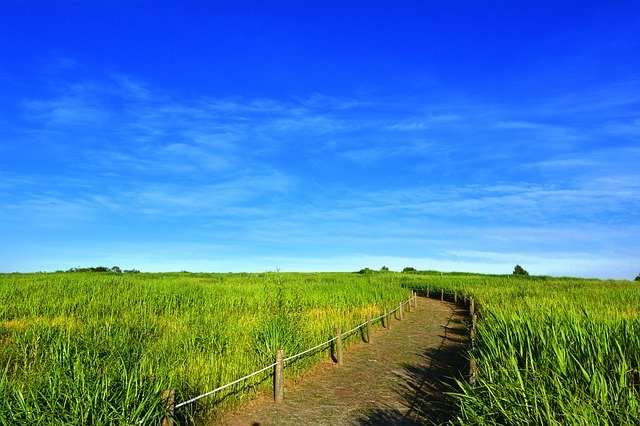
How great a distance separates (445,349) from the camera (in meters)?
15.0

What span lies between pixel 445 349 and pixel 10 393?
41.2 ft

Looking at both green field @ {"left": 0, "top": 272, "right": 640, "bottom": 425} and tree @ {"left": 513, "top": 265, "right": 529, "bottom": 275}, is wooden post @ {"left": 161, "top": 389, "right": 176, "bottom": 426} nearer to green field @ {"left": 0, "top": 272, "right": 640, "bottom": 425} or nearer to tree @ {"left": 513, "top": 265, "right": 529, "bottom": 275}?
green field @ {"left": 0, "top": 272, "right": 640, "bottom": 425}

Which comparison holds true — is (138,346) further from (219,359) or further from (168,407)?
(168,407)

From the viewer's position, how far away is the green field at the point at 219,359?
18.1 feet

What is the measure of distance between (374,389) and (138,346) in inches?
220

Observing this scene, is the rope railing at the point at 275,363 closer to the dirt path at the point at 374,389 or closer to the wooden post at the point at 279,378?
the wooden post at the point at 279,378

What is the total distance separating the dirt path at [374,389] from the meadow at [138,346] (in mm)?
557

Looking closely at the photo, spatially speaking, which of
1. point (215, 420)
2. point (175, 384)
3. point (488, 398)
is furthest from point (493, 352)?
point (175, 384)

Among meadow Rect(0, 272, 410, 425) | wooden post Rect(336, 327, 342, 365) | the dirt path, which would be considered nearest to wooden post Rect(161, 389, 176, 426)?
meadow Rect(0, 272, 410, 425)

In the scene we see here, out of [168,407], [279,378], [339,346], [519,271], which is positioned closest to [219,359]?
[279,378]

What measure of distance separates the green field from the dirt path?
0.50 meters

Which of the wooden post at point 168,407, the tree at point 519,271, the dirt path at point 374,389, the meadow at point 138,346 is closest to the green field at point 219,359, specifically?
the meadow at point 138,346

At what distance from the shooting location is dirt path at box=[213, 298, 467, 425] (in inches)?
332

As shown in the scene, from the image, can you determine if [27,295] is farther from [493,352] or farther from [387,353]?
[493,352]
